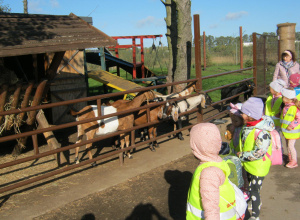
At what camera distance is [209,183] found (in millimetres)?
2240

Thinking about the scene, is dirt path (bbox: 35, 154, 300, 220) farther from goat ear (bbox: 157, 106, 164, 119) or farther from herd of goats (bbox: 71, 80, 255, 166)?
goat ear (bbox: 157, 106, 164, 119)

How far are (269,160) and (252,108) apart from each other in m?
0.69

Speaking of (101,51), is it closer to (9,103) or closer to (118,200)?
(9,103)

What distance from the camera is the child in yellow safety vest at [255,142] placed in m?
3.32

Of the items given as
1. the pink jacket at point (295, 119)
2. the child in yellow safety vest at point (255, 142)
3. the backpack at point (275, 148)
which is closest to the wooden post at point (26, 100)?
the child in yellow safety vest at point (255, 142)

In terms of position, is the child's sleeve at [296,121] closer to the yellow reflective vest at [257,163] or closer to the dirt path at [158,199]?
the dirt path at [158,199]

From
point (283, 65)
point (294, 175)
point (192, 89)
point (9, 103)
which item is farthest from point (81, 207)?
point (283, 65)

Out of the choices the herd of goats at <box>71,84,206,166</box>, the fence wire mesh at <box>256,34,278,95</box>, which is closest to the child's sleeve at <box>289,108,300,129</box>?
the herd of goats at <box>71,84,206,166</box>

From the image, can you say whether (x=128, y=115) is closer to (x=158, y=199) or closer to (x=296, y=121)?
(x=158, y=199)

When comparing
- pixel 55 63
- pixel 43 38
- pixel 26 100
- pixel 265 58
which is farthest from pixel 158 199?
pixel 265 58

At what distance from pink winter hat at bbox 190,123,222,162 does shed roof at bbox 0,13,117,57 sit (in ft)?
12.4

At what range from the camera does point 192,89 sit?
7.92m

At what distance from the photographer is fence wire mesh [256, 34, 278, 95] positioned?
10852mm

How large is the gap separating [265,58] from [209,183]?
35.1ft
